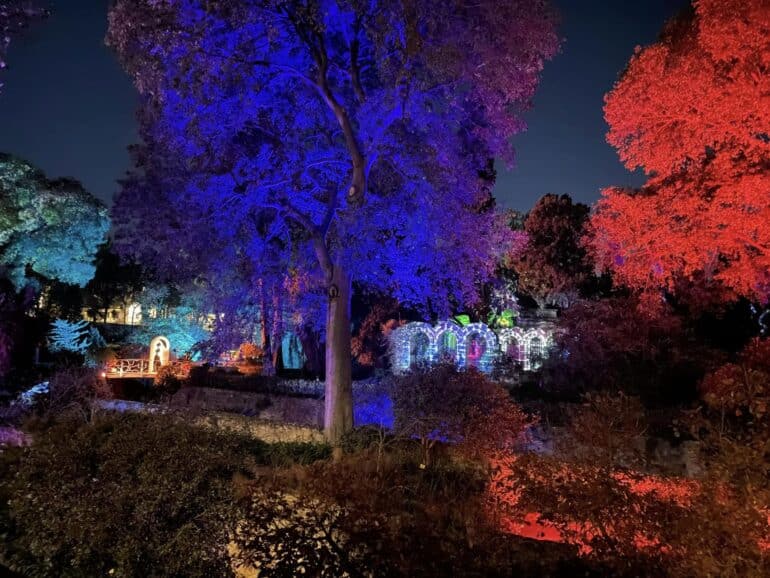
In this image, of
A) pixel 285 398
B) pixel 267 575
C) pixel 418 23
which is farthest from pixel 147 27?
pixel 285 398

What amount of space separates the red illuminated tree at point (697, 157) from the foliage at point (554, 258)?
15.6m

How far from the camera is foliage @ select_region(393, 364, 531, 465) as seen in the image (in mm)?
9297

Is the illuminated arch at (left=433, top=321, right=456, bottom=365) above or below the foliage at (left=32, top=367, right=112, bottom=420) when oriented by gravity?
above

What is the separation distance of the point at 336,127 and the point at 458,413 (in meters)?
6.51

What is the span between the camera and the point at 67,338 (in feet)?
93.9

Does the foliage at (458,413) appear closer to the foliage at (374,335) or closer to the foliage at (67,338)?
the foliage at (374,335)

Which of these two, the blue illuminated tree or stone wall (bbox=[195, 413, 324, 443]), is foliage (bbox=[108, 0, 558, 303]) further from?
stone wall (bbox=[195, 413, 324, 443])

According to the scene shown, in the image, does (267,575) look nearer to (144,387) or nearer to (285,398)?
(285,398)

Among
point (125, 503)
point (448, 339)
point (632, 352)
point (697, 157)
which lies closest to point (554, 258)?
point (448, 339)

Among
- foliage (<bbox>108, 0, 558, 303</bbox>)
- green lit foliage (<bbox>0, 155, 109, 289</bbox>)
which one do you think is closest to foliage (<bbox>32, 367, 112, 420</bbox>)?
foliage (<bbox>108, 0, 558, 303</bbox>)

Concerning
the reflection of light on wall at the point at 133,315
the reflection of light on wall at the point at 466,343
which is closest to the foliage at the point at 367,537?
the reflection of light on wall at the point at 466,343

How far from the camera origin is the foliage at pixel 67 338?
92.9 ft

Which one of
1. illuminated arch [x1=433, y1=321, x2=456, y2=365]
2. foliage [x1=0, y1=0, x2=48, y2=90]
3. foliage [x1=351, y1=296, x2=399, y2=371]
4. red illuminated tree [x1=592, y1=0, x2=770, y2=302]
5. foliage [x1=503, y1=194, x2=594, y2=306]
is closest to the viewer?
foliage [x1=0, y1=0, x2=48, y2=90]

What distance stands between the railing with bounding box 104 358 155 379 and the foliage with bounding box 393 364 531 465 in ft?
62.6
